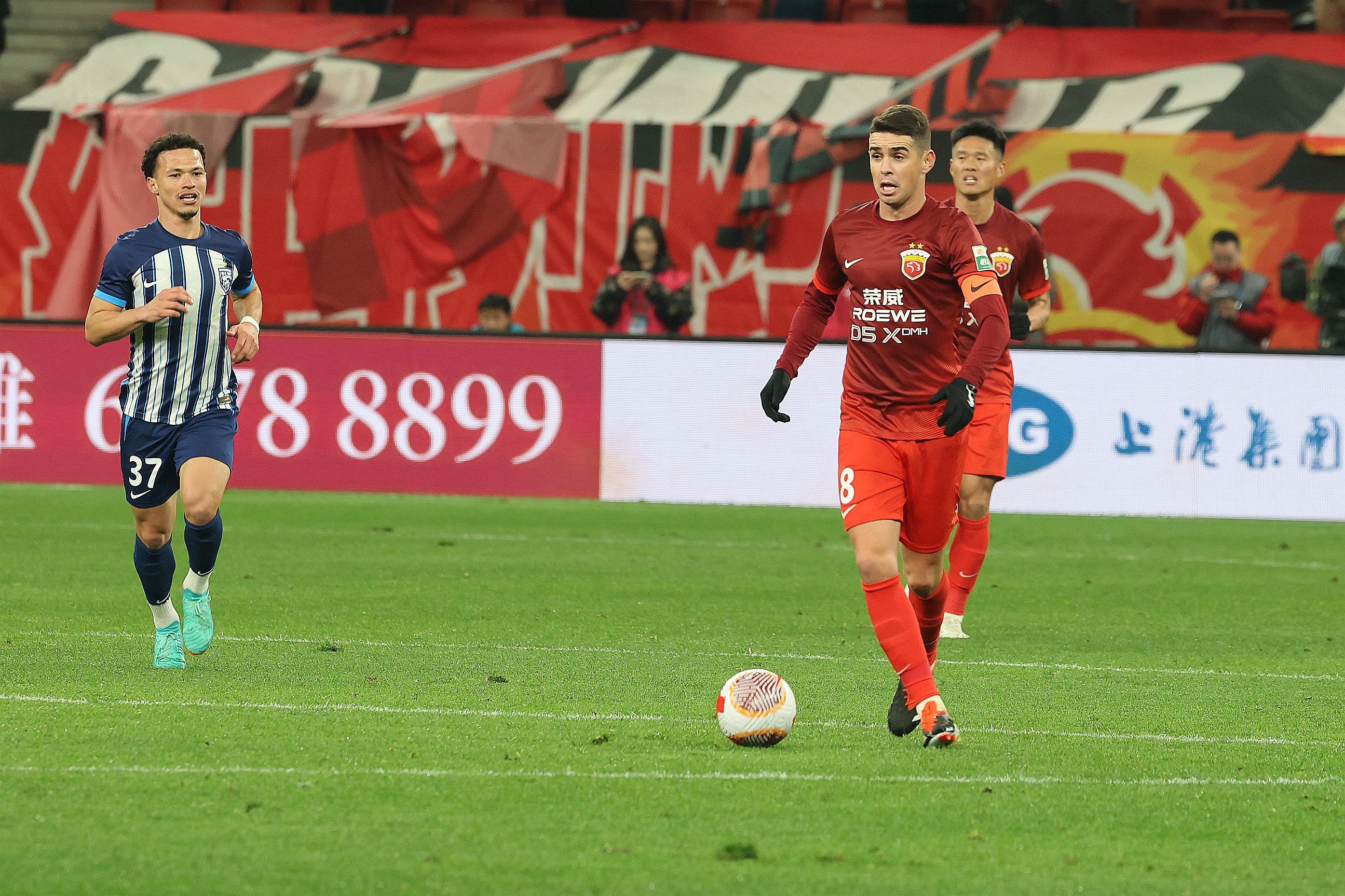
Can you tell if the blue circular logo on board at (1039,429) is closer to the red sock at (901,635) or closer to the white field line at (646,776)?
the red sock at (901,635)

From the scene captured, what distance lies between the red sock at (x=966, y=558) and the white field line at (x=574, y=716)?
8.39 ft

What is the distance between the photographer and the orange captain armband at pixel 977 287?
6.49 metres

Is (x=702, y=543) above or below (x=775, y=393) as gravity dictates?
below

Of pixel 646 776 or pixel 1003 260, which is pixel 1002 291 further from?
pixel 646 776

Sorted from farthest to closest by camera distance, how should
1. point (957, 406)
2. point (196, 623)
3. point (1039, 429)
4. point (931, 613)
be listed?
1. point (1039, 429)
2. point (196, 623)
3. point (931, 613)
4. point (957, 406)

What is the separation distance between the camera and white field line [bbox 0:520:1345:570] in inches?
519

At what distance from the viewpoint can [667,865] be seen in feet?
15.7

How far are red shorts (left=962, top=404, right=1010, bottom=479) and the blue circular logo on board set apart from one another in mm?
5984

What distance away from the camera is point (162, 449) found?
7.79m

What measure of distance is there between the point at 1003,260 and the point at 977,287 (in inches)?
110

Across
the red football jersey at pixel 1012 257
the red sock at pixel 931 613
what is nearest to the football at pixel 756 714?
the red sock at pixel 931 613

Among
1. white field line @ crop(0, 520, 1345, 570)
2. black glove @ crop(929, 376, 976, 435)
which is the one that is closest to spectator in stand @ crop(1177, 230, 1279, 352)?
white field line @ crop(0, 520, 1345, 570)

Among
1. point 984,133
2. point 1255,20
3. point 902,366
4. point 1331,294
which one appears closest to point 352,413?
point 984,133

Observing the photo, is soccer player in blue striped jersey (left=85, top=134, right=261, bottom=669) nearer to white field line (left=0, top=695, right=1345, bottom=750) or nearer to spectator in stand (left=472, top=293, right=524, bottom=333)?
white field line (left=0, top=695, right=1345, bottom=750)
